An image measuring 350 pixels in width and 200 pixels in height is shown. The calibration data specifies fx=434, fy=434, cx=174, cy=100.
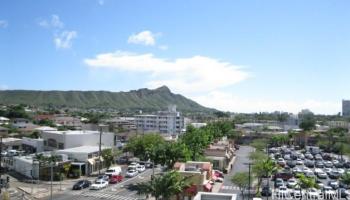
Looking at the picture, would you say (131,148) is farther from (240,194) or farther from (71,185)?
(240,194)

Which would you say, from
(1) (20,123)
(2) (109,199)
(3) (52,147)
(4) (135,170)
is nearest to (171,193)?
(2) (109,199)

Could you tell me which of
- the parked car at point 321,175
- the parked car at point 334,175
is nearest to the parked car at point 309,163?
the parked car at point 334,175

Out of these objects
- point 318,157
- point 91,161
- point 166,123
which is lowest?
point 318,157

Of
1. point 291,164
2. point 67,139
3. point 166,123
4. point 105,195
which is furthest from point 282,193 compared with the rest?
point 166,123

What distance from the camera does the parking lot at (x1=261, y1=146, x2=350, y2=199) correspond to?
52469 millimetres

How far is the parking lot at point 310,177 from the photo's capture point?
52469mm

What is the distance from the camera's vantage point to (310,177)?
50156 millimetres

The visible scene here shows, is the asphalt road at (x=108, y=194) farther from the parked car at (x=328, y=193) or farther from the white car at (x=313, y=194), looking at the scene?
the parked car at (x=328, y=193)

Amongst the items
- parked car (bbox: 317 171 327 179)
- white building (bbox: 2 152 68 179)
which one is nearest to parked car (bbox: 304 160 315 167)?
parked car (bbox: 317 171 327 179)

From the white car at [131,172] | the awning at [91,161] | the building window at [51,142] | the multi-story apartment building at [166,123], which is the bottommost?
the white car at [131,172]

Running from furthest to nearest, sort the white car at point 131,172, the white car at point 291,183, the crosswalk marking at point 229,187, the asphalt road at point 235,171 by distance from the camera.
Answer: the white car at point 131,172 < the white car at point 291,183 < the crosswalk marking at point 229,187 < the asphalt road at point 235,171

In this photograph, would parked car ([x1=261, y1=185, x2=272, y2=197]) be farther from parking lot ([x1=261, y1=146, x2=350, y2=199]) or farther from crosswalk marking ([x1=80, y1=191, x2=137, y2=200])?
crosswalk marking ([x1=80, y1=191, x2=137, y2=200])

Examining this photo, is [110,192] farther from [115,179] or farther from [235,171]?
[235,171]

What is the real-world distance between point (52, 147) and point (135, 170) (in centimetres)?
2073
